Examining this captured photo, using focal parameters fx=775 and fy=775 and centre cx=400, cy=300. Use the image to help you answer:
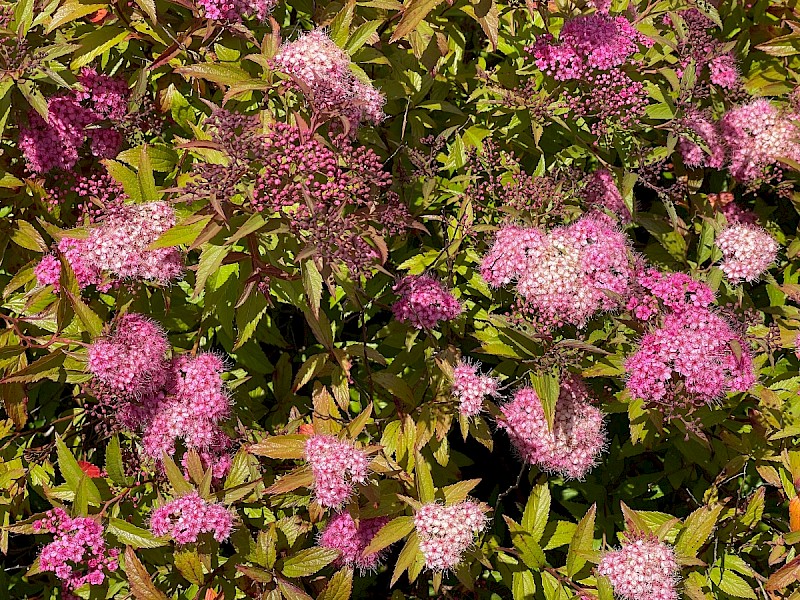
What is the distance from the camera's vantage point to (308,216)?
2529mm

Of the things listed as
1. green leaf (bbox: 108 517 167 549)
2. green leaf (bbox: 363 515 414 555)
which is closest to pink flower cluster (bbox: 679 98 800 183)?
green leaf (bbox: 363 515 414 555)

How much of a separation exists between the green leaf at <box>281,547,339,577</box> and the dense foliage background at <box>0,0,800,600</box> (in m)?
0.01

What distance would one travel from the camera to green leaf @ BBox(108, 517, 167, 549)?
2786 millimetres

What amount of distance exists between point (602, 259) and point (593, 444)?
76 centimetres

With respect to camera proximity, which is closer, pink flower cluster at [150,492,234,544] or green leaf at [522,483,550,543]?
pink flower cluster at [150,492,234,544]

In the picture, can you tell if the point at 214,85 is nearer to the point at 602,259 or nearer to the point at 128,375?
the point at 128,375

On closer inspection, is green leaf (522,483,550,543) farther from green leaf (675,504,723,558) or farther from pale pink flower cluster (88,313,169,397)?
pale pink flower cluster (88,313,169,397)


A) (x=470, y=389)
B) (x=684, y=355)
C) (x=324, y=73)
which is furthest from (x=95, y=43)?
(x=684, y=355)

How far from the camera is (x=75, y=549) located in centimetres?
269

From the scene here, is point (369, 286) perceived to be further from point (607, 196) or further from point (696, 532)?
point (696, 532)

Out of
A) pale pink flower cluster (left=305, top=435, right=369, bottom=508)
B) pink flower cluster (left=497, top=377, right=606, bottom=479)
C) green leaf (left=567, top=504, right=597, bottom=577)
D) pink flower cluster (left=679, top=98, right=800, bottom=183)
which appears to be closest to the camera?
pale pink flower cluster (left=305, top=435, right=369, bottom=508)

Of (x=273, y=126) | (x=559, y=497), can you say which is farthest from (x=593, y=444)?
(x=273, y=126)

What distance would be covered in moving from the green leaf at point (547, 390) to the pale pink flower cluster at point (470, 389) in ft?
0.54

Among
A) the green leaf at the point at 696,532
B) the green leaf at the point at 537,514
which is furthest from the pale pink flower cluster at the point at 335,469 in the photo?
the green leaf at the point at 696,532
